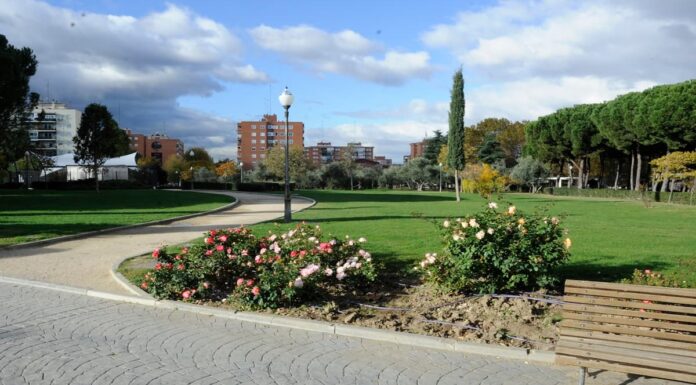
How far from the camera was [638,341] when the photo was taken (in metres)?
4.03

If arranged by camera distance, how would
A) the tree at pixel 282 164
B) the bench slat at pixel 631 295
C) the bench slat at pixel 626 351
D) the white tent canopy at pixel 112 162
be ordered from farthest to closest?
the tree at pixel 282 164, the white tent canopy at pixel 112 162, the bench slat at pixel 631 295, the bench slat at pixel 626 351

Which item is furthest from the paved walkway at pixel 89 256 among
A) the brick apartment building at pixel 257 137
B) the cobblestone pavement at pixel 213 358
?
the brick apartment building at pixel 257 137

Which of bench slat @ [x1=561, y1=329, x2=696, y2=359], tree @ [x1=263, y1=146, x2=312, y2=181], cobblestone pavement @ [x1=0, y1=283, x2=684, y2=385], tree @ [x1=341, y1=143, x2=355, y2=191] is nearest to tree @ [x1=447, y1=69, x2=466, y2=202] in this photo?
cobblestone pavement @ [x1=0, y1=283, x2=684, y2=385]

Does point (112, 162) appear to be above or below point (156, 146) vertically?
below

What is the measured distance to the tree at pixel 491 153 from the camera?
81.1 meters

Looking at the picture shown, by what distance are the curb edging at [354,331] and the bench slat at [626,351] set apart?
26.2 inches

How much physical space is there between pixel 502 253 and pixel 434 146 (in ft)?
270

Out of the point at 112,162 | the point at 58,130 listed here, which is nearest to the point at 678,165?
the point at 112,162

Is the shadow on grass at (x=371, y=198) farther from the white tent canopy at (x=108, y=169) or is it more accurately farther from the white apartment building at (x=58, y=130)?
the white apartment building at (x=58, y=130)

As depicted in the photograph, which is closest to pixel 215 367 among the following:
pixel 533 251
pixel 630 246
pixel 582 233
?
pixel 533 251

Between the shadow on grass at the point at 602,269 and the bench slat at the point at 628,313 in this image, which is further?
the shadow on grass at the point at 602,269

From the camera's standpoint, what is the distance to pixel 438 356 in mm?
4914

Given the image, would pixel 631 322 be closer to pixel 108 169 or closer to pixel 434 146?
pixel 108 169

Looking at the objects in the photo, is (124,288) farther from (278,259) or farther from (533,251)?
(533,251)
